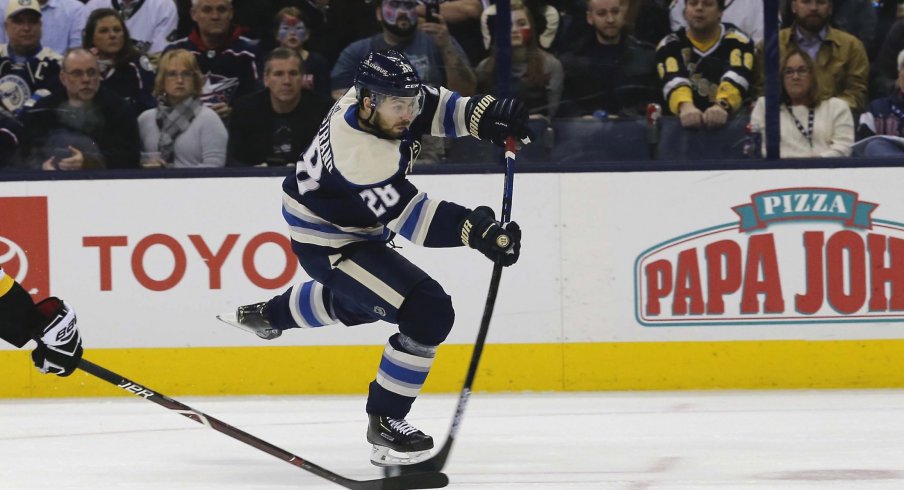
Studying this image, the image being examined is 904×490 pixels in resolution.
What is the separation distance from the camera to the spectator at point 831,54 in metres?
5.50

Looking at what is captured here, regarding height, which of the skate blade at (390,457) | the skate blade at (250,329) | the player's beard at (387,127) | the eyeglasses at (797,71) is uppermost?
the eyeglasses at (797,71)

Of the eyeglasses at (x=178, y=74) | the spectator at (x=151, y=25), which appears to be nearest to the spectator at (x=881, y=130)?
the eyeglasses at (x=178, y=74)

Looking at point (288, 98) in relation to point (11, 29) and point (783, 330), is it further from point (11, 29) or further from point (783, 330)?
point (783, 330)

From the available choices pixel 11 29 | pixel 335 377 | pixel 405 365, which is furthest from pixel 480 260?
pixel 11 29

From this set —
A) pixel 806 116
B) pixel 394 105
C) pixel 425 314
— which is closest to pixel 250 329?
pixel 425 314

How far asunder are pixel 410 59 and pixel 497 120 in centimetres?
142

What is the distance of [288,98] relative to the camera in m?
5.63

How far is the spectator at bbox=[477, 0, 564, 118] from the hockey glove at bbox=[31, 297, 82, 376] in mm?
2414

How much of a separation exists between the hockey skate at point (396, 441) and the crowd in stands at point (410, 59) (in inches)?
70.4

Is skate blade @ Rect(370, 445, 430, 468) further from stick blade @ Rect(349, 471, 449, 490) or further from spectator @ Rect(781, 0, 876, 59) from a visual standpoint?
spectator @ Rect(781, 0, 876, 59)

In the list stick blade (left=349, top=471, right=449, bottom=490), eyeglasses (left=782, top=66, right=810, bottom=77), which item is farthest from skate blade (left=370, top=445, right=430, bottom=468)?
eyeglasses (left=782, top=66, right=810, bottom=77)

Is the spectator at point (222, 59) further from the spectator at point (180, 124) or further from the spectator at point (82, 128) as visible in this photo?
the spectator at point (82, 128)

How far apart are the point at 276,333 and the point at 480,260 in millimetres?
1178

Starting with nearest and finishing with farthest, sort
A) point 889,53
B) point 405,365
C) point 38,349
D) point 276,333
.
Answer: point 38,349, point 405,365, point 276,333, point 889,53
